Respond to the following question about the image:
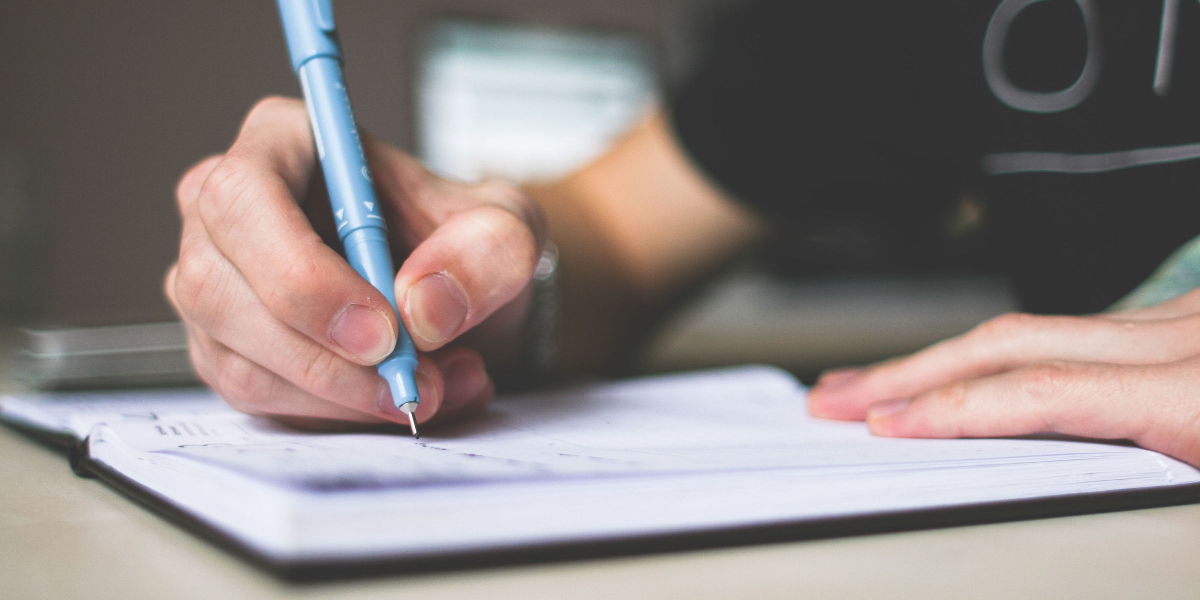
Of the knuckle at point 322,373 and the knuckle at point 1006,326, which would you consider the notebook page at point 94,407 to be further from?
the knuckle at point 1006,326

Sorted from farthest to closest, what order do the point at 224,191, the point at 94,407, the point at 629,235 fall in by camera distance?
the point at 629,235, the point at 94,407, the point at 224,191

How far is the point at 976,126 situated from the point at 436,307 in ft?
1.57

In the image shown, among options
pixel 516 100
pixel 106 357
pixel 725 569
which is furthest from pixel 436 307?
pixel 516 100

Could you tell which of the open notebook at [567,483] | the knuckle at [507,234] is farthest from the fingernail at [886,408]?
the knuckle at [507,234]

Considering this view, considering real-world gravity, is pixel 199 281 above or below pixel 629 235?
above

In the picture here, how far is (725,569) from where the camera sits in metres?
0.20

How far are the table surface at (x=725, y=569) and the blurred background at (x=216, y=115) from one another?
1.35 meters

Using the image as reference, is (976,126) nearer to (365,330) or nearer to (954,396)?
(954,396)

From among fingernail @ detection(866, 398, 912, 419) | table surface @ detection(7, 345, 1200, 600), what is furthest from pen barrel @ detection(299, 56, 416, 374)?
fingernail @ detection(866, 398, 912, 419)

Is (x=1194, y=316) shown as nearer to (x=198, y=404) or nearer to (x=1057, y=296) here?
(x=1057, y=296)

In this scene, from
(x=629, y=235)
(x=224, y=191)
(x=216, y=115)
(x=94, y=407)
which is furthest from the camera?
(x=216, y=115)

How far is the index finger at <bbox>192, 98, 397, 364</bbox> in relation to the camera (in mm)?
277

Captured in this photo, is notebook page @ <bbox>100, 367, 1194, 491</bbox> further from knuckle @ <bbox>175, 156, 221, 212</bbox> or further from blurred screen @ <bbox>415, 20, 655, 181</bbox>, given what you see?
blurred screen @ <bbox>415, 20, 655, 181</bbox>

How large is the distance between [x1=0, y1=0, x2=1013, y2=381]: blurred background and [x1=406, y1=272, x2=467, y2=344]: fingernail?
4.39ft
